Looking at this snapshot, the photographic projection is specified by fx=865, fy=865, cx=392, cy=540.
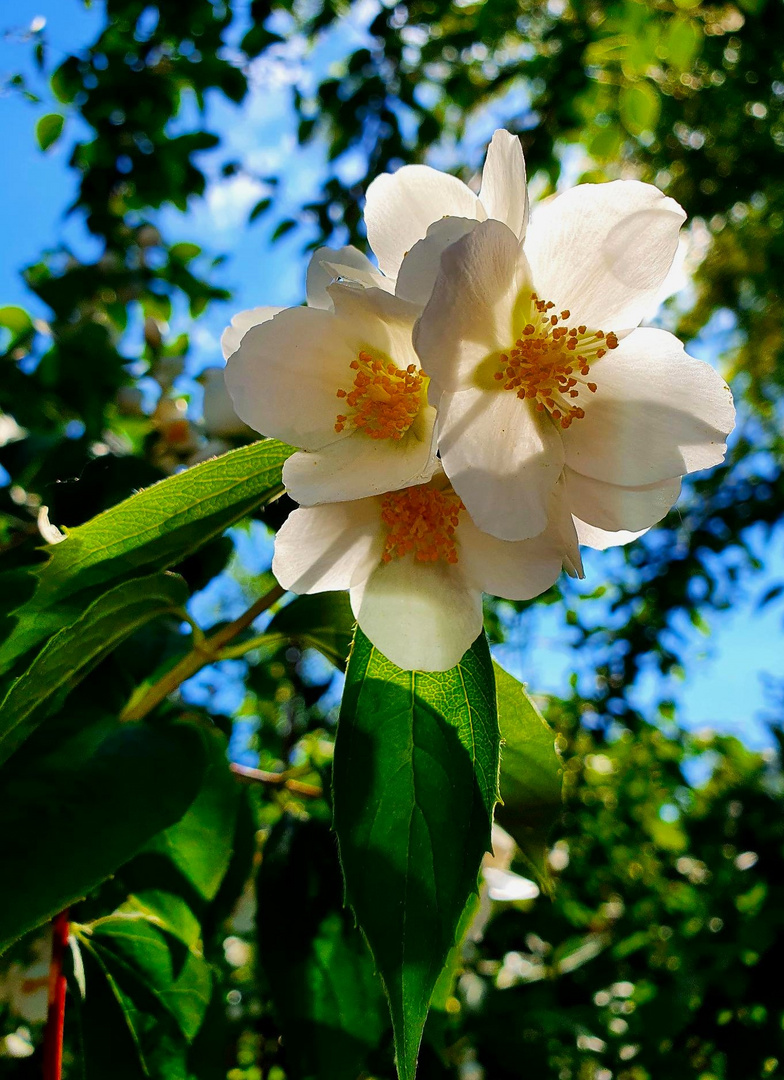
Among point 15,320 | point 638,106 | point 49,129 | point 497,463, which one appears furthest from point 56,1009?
point 638,106

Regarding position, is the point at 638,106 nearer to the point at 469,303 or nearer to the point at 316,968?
the point at 469,303

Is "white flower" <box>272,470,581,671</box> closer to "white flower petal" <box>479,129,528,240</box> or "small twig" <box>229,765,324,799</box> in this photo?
"white flower petal" <box>479,129,528,240</box>

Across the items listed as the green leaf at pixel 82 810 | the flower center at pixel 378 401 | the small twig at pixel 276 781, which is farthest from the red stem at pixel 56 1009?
the flower center at pixel 378 401

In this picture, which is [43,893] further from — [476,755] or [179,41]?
[179,41]

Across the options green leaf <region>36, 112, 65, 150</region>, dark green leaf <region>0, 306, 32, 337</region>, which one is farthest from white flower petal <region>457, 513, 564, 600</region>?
green leaf <region>36, 112, 65, 150</region>

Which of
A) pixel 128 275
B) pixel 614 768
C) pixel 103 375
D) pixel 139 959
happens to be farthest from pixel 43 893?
pixel 614 768

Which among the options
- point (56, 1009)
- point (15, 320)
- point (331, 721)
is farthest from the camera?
point (331, 721)

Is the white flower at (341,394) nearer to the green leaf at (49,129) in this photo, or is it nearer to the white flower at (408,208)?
the white flower at (408,208)
